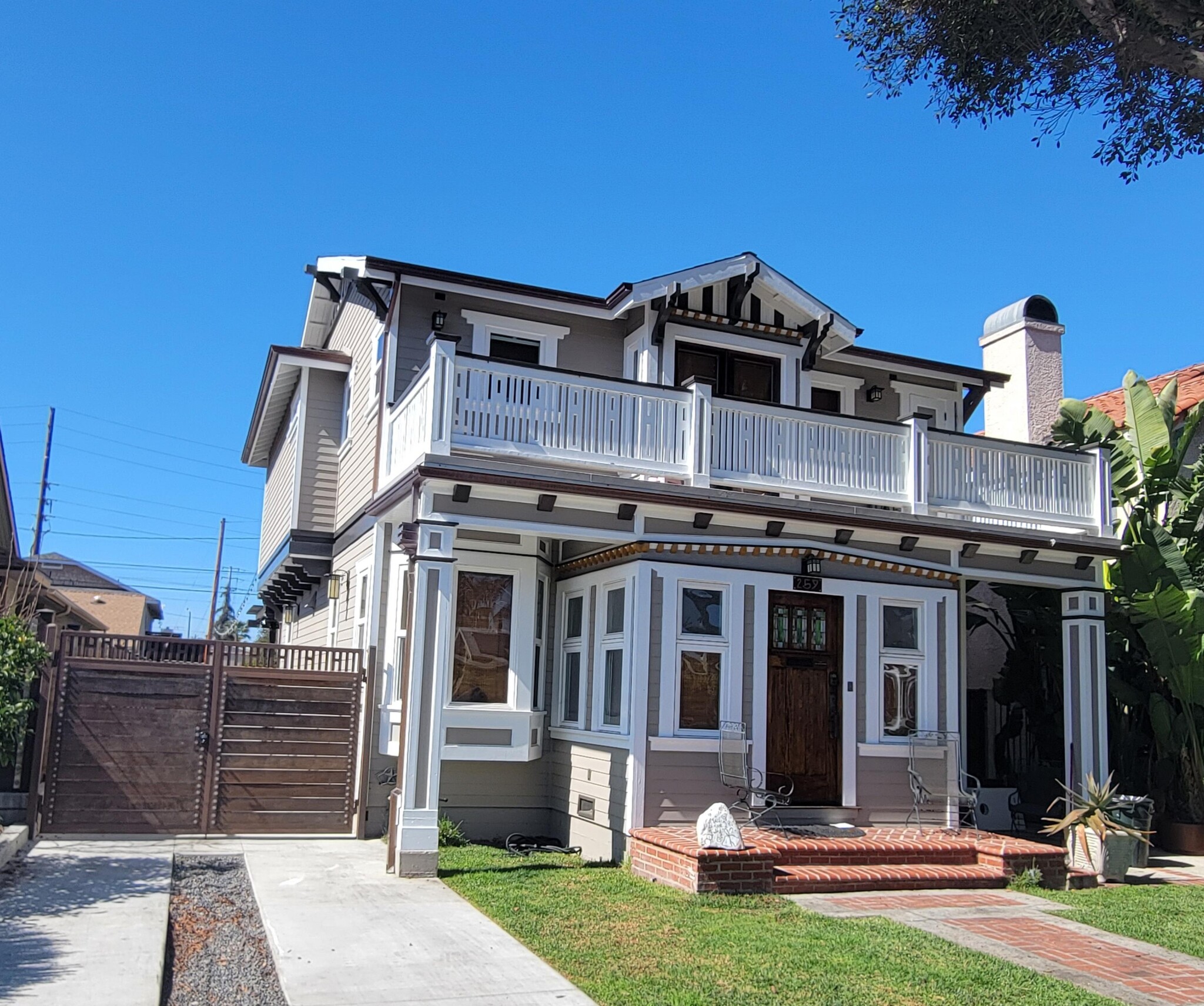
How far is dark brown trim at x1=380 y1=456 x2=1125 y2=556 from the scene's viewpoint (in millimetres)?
10539

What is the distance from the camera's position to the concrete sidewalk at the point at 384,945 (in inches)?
262

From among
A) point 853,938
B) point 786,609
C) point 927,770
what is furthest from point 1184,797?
point 853,938

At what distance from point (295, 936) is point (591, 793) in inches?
185

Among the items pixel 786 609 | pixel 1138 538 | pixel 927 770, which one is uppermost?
pixel 1138 538

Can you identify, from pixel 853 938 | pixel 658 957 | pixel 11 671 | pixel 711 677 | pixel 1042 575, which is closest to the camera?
pixel 658 957

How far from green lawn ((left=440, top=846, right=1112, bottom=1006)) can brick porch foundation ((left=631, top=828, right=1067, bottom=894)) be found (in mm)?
227

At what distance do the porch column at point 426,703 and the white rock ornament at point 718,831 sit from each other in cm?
236

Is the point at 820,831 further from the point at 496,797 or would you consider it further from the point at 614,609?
the point at 496,797

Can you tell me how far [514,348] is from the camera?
→ 14.0 m

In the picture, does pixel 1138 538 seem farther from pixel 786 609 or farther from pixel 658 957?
pixel 658 957

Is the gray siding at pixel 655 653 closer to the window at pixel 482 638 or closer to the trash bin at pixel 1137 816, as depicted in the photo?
the window at pixel 482 638

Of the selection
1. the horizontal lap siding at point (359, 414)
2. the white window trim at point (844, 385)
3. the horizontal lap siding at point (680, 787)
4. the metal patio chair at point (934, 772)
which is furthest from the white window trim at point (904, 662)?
the horizontal lap siding at point (359, 414)

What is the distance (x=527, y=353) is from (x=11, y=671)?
674cm

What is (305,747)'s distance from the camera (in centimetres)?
1253
